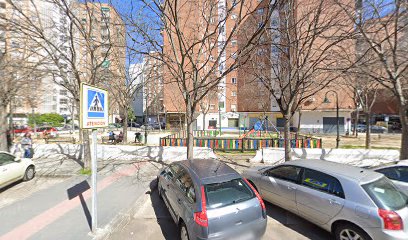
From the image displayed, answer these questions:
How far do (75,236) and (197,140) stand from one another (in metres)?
9.76

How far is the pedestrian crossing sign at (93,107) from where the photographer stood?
350cm

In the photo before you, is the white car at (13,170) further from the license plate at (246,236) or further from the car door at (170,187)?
the license plate at (246,236)

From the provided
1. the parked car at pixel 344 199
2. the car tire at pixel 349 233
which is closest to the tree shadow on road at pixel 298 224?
the parked car at pixel 344 199

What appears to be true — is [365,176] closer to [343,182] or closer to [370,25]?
[343,182]

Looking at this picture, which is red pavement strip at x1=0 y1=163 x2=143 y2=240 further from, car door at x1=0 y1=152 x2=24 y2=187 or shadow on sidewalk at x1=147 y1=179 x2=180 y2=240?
car door at x1=0 y1=152 x2=24 y2=187

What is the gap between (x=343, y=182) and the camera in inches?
142

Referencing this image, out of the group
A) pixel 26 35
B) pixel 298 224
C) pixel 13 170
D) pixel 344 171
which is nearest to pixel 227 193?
pixel 298 224

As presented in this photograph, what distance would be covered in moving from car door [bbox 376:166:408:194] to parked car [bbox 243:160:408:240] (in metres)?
1.43

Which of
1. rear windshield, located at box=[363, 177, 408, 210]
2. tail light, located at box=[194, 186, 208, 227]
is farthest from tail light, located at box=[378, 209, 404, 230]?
tail light, located at box=[194, 186, 208, 227]

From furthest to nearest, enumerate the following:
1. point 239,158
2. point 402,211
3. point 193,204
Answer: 1. point 239,158
2. point 193,204
3. point 402,211

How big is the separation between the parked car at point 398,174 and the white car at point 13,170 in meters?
10.9

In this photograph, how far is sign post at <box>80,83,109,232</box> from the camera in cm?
352

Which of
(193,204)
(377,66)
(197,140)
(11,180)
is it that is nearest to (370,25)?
(377,66)

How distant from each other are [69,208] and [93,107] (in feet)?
10.4
